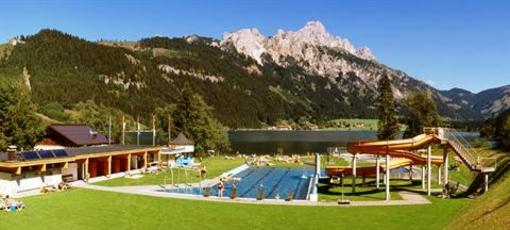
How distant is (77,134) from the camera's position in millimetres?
55781

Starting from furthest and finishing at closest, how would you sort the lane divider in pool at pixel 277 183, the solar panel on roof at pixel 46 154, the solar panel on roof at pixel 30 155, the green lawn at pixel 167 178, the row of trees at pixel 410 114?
the row of trees at pixel 410 114 < the green lawn at pixel 167 178 < the lane divider in pool at pixel 277 183 < the solar panel on roof at pixel 46 154 < the solar panel on roof at pixel 30 155

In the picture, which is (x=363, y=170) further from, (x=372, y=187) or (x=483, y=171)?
(x=483, y=171)

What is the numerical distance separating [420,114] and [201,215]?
70108 millimetres

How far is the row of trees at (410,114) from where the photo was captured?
90000mm

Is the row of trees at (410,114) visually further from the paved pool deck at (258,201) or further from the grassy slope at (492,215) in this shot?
the grassy slope at (492,215)

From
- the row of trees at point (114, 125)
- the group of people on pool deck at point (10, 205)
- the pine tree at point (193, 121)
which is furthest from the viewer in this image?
the pine tree at point (193, 121)

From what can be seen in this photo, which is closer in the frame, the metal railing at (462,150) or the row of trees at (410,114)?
the metal railing at (462,150)

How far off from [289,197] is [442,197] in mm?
10802

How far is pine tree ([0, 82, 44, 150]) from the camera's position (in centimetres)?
5744

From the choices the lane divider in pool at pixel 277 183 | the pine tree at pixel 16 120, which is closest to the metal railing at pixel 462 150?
the lane divider in pool at pixel 277 183

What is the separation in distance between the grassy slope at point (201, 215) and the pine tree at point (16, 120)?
91.7ft

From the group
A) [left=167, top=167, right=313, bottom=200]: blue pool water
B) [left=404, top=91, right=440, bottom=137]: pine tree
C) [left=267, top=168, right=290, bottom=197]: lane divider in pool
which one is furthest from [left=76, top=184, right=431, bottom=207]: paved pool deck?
[left=404, top=91, right=440, bottom=137]: pine tree

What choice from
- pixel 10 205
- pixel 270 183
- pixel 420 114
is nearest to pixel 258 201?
pixel 270 183

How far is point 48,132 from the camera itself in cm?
5516
